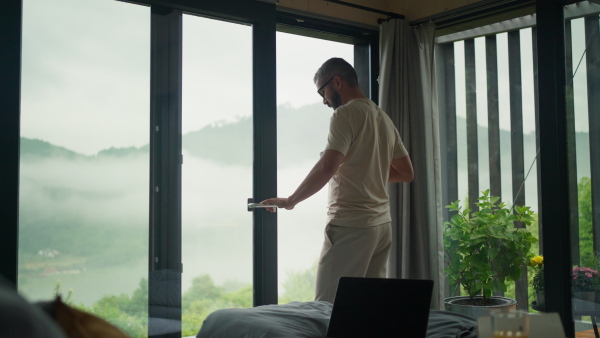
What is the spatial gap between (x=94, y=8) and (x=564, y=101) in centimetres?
248

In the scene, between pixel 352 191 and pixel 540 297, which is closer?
pixel 352 191

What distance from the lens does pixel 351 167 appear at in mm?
2828

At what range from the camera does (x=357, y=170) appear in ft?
9.25

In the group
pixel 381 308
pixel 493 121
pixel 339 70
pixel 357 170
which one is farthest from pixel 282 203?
pixel 493 121

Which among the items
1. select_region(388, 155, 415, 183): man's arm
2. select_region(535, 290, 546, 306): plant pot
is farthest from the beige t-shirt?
select_region(535, 290, 546, 306): plant pot

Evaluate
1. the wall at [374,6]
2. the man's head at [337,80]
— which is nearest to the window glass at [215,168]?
the wall at [374,6]

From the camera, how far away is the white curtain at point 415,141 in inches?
160

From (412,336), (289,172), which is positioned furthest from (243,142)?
(412,336)

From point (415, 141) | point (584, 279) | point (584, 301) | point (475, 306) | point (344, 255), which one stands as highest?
point (415, 141)

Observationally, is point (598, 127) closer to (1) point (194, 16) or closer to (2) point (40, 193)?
(1) point (194, 16)

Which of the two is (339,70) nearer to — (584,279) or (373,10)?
(373,10)

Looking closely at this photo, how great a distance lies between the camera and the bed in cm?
190

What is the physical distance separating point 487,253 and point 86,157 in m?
2.45

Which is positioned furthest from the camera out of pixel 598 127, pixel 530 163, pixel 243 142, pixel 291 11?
pixel 530 163
